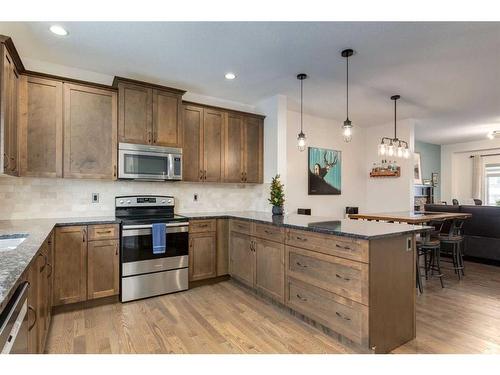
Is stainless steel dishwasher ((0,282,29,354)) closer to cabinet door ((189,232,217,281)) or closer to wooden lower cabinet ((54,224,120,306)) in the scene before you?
wooden lower cabinet ((54,224,120,306))

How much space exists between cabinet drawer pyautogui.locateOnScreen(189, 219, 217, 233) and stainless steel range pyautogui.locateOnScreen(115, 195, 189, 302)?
10 cm

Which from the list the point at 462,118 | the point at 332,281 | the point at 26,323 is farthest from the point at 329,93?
the point at 26,323

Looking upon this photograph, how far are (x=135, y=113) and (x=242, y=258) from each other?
7.03ft

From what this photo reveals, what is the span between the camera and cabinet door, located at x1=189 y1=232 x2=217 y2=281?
3.41 metres

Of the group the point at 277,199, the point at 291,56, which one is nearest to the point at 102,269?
the point at 277,199

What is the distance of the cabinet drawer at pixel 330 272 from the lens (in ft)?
6.51

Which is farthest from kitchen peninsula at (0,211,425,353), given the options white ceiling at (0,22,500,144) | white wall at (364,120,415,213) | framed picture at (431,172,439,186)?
framed picture at (431,172,439,186)

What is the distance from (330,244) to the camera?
7.22ft

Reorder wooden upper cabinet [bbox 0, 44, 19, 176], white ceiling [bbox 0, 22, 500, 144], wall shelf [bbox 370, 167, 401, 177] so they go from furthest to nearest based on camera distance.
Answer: wall shelf [bbox 370, 167, 401, 177]
white ceiling [bbox 0, 22, 500, 144]
wooden upper cabinet [bbox 0, 44, 19, 176]

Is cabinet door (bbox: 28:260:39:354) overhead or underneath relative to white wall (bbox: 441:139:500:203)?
underneath

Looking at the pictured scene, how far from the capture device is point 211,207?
4.19 m

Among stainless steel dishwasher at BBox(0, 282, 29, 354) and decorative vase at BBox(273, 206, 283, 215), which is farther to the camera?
decorative vase at BBox(273, 206, 283, 215)

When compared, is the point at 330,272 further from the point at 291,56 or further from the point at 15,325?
the point at 291,56

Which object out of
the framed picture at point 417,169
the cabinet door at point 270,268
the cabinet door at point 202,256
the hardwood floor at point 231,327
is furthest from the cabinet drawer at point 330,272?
the framed picture at point 417,169
